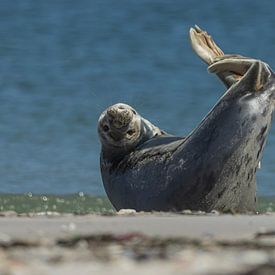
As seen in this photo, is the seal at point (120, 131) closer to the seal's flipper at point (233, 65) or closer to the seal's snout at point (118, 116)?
the seal's snout at point (118, 116)

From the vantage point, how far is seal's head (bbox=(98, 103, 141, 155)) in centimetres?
859

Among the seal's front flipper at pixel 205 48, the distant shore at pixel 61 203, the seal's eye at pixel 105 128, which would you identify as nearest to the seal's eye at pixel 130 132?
the seal's eye at pixel 105 128

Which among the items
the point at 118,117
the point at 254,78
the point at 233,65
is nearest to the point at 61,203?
the point at 118,117

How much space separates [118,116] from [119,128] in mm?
105

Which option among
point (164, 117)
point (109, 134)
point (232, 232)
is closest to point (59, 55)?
point (164, 117)

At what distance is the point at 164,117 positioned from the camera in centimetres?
1580

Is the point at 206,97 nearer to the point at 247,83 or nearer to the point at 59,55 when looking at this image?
the point at 59,55

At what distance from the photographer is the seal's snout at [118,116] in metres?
8.58

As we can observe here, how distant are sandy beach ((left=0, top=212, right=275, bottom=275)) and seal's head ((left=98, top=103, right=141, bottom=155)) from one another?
2969mm

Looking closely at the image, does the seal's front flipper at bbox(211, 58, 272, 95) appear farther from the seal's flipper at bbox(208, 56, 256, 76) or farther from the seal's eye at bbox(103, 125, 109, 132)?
the seal's eye at bbox(103, 125, 109, 132)

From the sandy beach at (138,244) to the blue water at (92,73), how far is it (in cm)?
620

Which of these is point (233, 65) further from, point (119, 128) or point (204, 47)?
point (119, 128)

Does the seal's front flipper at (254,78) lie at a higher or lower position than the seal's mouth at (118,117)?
higher

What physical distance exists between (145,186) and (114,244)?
366 centimetres
